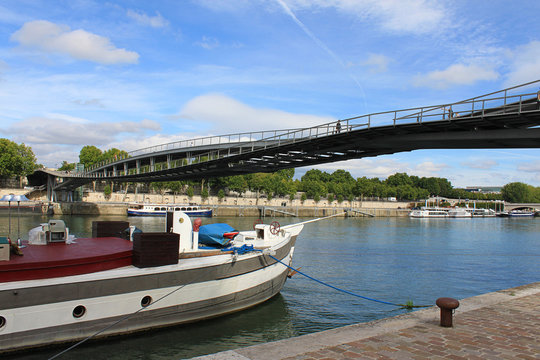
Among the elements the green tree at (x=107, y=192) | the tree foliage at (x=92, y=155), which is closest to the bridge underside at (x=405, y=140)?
the green tree at (x=107, y=192)

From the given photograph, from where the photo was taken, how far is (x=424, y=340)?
742cm

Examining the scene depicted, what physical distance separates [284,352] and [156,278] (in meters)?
5.20

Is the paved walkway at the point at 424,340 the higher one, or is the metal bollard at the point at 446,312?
the metal bollard at the point at 446,312

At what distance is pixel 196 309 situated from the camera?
12.0 metres

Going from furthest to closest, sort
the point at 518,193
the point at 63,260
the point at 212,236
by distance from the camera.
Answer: the point at 518,193 < the point at 212,236 < the point at 63,260

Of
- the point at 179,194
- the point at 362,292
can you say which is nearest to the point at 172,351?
the point at 362,292

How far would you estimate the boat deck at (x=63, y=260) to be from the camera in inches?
365

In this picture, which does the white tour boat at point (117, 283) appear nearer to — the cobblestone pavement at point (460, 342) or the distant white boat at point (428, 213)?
the cobblestone pavement at point (460, 342)

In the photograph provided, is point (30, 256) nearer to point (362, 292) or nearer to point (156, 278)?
point (156, 278)

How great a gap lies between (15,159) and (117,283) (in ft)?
261

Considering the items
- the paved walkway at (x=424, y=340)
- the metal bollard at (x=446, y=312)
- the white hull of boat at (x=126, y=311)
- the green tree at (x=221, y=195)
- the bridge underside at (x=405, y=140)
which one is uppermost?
the bridge underside at (x=405, y=140)

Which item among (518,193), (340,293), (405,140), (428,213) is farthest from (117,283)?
(518,193)

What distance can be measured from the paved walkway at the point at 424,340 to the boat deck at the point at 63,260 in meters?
5.10

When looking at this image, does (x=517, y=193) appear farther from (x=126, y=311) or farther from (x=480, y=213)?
(x=126, y=311)
